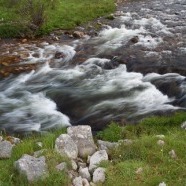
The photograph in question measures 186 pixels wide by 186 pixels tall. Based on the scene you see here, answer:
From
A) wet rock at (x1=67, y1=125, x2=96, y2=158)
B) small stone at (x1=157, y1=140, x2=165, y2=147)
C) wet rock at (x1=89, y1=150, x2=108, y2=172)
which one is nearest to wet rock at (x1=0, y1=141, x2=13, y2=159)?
wet rock at (x1=67, y1=125, x2=96, y2=158)

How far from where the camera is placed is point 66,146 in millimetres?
8703

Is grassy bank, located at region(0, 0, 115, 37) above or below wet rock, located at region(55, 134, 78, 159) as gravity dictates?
below

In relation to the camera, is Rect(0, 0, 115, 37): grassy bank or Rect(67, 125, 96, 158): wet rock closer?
Rect(67, 125, 96, 158): wet rock

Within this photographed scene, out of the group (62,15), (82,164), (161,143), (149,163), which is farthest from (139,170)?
(62,15)

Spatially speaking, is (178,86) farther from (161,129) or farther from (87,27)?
(87,27)

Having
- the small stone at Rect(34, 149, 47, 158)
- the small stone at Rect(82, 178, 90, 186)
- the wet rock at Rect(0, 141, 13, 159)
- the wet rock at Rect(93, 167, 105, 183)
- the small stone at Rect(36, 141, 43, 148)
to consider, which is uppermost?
the small stone at Rect(34, 149, 47, 158)

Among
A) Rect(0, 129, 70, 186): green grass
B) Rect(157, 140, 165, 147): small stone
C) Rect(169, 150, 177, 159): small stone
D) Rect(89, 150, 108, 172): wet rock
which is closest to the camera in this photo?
Rect(0, 129, 70, 186): green grass

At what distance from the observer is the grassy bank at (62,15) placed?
21.5 m

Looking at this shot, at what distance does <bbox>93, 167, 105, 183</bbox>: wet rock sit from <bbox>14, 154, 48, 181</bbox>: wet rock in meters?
0.96

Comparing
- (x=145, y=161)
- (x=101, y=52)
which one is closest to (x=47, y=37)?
(x=101, y=52)

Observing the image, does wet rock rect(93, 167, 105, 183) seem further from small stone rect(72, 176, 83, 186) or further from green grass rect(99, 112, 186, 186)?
small stone rect(72, 176, 83, 186)

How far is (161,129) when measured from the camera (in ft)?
36.6

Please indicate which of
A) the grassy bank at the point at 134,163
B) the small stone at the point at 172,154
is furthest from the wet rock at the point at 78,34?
the small stone at the point at 172,154

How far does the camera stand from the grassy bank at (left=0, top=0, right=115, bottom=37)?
70.5ft
